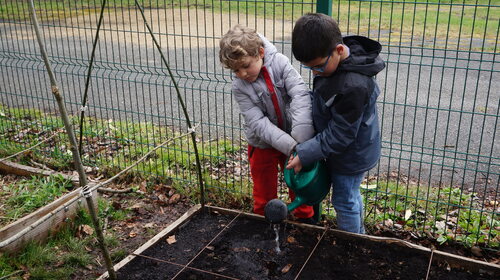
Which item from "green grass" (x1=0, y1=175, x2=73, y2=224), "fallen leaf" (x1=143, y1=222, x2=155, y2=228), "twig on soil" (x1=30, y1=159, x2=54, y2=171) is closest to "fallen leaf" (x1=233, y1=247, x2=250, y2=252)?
"fallen leaf" (x1=143, y1=222, x2=155, y2=228)

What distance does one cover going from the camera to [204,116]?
608 centimetres

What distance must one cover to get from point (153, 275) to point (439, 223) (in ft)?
6.25

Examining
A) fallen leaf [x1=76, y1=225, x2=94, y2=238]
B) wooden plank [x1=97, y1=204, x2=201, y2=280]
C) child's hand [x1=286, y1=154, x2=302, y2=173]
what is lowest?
fallen leaf [x1=76, y1=225, x2=94, y2=238]

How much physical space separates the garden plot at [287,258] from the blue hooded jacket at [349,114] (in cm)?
50

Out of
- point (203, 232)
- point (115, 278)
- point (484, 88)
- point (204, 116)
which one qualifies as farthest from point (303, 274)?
point (484, 88)

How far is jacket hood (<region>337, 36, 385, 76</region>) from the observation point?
2309 mm

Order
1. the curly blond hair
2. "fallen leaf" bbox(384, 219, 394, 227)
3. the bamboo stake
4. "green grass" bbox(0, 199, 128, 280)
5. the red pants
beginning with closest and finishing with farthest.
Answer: the bamboo stake < the curly blond hair < "green grass" bbox(0, 199, 128, 280) < the red pants < "fallen leaf" bbox(384, 219, 394, 227)

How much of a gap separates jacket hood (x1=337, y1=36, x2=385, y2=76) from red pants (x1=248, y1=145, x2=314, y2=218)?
81cm

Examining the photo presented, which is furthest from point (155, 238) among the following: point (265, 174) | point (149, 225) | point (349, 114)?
point (349, 114)

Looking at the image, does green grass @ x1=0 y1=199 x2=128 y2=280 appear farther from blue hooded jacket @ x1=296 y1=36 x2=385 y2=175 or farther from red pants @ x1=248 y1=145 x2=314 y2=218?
blue hooded jacket @ x1=296 y1=36 x2=385 y2=175

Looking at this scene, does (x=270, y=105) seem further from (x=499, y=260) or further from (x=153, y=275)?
(x=499, y=260)

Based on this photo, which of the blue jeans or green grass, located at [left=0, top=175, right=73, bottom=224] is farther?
green grass, located at [left=0, top=175, right=73, bottom=224]

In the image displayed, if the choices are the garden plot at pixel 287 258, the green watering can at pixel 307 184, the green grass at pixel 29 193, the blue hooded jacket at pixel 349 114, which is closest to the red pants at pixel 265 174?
the garden plot at pixel 287 258

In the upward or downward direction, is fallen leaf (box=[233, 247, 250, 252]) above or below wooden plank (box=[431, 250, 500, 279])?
below
